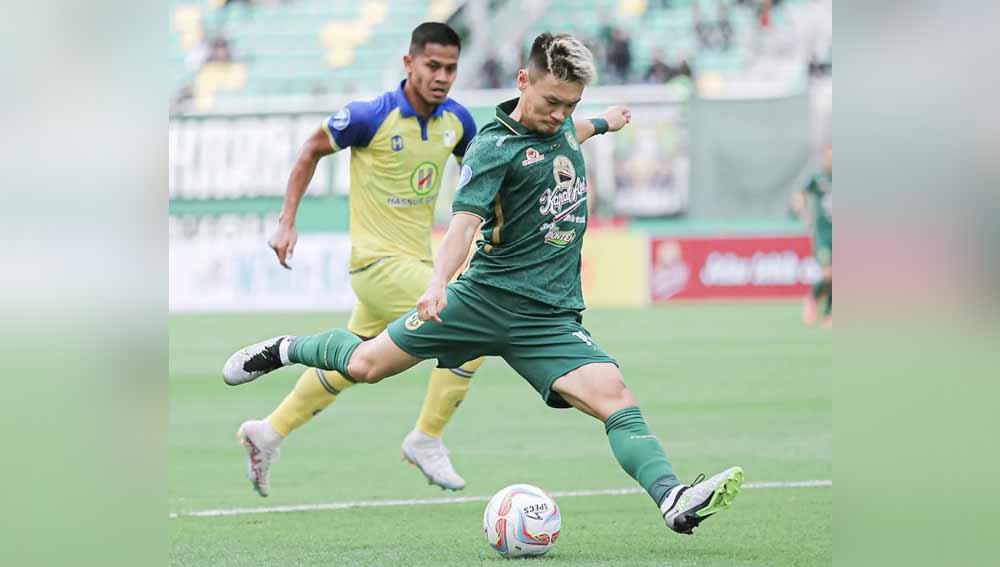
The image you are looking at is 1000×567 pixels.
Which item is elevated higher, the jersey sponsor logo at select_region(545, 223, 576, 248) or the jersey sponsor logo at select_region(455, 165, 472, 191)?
the jersey sponsor logo at select_region(455, 165, 472, 191)

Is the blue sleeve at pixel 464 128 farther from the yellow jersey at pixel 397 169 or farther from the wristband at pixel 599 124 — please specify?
the wristband at pixel 599 124

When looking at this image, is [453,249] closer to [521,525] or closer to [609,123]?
[521,525]

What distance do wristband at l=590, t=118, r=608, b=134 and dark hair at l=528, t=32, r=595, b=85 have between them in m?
0.85

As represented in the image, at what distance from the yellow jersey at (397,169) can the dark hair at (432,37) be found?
382mm

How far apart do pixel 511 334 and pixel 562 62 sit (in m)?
1.10

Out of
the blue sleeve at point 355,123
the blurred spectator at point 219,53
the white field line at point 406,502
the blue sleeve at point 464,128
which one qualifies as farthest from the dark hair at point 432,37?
the blurred spectator at point 219,53

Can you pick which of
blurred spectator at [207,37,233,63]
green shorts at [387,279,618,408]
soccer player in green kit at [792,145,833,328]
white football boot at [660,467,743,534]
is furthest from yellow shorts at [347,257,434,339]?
blurred spectator at [207,37,233,63]

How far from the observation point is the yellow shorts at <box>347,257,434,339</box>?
7.43 metres

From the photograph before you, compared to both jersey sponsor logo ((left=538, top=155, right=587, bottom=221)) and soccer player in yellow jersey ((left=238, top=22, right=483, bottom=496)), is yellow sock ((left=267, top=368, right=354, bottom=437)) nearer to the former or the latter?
soccer player in yellow jersey ((left=238, top=22, right=483, bottom=496))

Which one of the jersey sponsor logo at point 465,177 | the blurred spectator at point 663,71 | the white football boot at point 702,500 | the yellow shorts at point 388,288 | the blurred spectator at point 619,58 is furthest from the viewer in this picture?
the blurred spectator at point 619,58

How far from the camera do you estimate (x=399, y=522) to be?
6574 millimetres

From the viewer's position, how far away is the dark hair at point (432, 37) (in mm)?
7172
